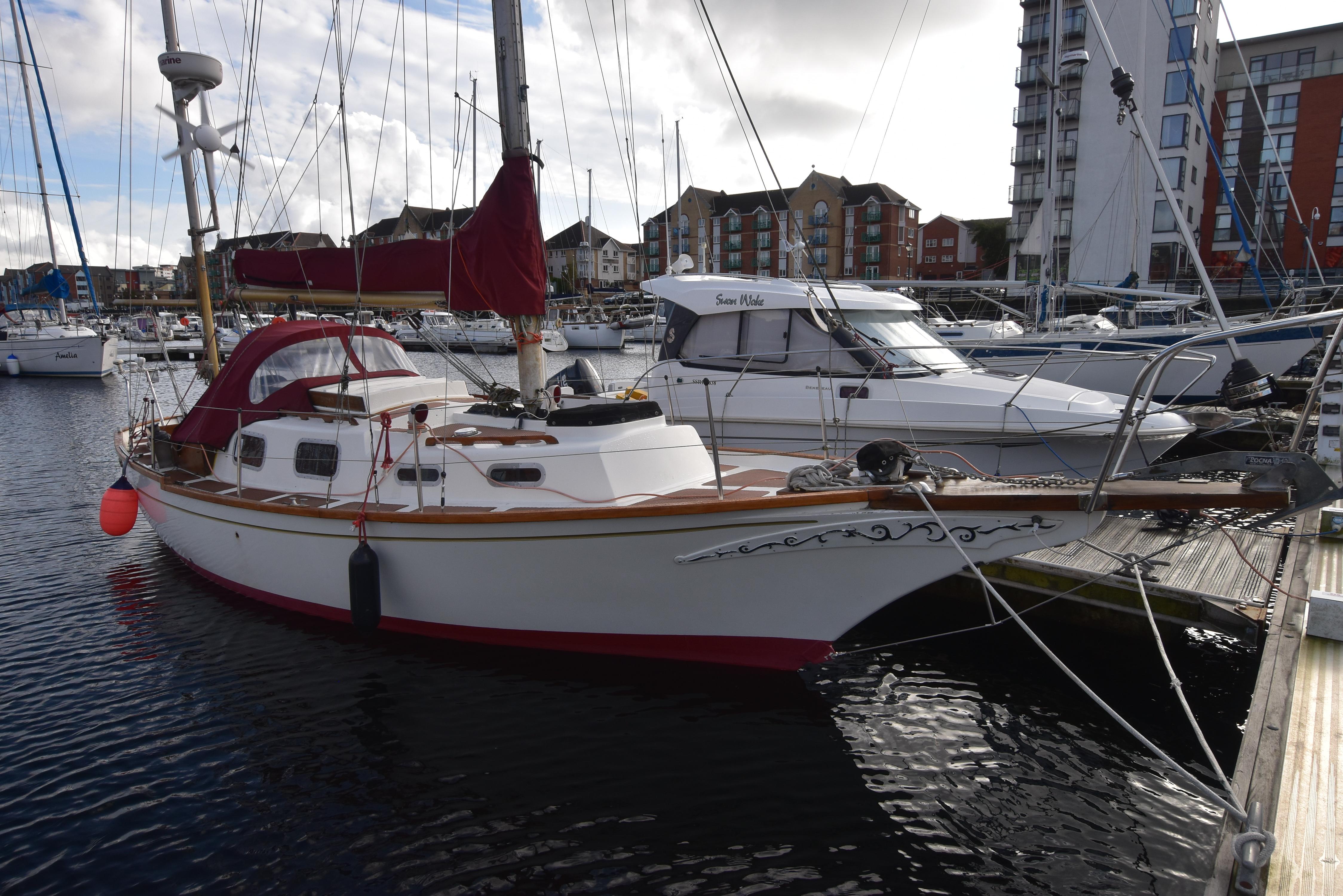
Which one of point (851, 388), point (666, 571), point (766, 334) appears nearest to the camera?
point (666, 571)

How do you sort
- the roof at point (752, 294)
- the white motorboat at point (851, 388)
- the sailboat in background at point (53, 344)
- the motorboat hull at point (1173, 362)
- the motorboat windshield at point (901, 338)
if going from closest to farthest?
the white motorboat at point (851, 388), the motorboat windshield at point (901, 338), the roof at point (752, 294), the motorboat hull at point (1173, 362), the sailboat in background at point (53, 344)

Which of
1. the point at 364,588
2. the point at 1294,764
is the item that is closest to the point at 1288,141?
the point at 1294,764

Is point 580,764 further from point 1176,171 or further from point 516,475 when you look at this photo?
point 1176,171

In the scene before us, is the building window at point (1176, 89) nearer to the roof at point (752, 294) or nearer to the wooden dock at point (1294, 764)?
the roof at point (752, 294)

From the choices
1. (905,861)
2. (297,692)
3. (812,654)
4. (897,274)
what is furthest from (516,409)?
(897,274)

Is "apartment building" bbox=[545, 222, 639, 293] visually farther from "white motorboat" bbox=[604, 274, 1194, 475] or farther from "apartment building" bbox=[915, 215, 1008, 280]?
"white motorboat" bbox=[604, 274, 1194, 475]

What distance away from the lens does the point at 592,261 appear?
81938 mm

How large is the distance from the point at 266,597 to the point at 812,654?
225 inches

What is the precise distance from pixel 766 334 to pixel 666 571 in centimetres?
548

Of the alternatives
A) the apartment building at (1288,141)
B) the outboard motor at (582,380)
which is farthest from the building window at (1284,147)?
the outboard motor at (582,380)

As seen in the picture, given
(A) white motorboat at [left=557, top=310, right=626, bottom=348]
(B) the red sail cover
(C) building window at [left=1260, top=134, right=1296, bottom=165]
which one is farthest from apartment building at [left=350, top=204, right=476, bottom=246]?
(C) building window at [left=1260, top=134, right=1296, bottom=165]

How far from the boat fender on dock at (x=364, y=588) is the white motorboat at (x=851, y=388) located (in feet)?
9.67

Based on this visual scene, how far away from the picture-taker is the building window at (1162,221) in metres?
39.3

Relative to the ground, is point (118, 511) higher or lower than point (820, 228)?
lower
